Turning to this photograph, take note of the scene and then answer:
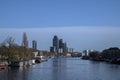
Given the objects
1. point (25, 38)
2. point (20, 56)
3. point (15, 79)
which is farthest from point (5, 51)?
point (15, 79)

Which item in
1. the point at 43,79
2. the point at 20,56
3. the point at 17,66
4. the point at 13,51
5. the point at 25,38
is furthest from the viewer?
the point at 25,38

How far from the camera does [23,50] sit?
474 ft

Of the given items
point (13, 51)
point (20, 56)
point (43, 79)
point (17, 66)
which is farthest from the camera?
point (20, 56)

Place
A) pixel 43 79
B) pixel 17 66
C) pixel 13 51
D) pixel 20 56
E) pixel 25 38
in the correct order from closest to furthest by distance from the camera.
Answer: pixel 43 79
pixel 17 66
pixel 13 51
pixel 20 56
pixel 25 38

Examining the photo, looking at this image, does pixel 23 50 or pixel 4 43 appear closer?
pixel 4 43

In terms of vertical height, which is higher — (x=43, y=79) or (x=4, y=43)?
(x=4, y=43)

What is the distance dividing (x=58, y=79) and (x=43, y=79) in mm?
2844

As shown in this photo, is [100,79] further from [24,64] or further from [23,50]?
[23,50]

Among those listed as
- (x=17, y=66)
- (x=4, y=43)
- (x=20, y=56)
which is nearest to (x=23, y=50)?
(x=20, y=56)

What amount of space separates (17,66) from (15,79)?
157ft

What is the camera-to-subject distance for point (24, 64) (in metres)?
121

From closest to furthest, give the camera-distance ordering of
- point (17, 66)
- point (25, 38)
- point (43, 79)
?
1. point (43, 79)
2. point (17, 66)
3. point (25, 38)

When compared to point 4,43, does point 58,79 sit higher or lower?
lower

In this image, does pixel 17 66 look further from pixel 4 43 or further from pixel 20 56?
pixel 20 56
